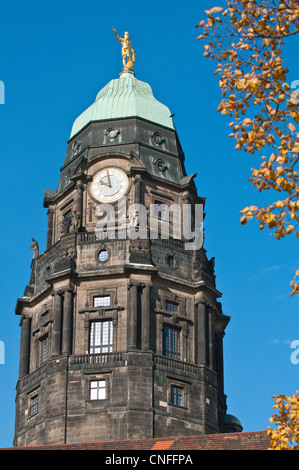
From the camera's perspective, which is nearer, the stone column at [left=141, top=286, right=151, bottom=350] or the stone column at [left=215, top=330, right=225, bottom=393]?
the stone column at [left=141, top=286, right=151, bottom=350]

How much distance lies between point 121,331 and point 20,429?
8.50 metres

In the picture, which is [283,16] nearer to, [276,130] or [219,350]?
[276,130]

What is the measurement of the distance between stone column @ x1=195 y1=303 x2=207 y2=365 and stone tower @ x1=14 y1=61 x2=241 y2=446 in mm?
81

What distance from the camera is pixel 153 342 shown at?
65625 mm

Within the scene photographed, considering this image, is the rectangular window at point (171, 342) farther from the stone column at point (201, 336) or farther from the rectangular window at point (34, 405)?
the rectangular window at point (34, 405)

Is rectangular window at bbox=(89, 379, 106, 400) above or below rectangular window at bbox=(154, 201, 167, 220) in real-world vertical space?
below

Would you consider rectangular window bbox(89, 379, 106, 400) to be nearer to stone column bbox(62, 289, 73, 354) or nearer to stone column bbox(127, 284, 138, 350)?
stone column bbox(62, 289, 73, 354)

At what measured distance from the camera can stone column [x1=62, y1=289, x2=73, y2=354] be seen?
65500 millimetres

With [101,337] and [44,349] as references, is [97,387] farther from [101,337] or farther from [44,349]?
[44,349]

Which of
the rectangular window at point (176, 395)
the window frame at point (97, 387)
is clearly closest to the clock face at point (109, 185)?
the window frame at point (97, 387)

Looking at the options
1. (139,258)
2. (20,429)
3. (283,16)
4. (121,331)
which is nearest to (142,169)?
(139,258)

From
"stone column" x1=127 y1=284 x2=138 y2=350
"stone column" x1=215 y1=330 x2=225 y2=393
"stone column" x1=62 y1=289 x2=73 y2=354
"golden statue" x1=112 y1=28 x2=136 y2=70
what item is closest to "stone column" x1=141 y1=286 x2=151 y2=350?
"stone column" x1=127 y1=284 x2=138 y2=350

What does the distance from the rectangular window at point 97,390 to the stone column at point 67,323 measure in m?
2.38

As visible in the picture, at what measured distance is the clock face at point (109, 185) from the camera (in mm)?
70938
